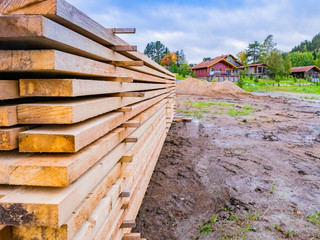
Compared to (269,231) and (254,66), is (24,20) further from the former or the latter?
(254,66)

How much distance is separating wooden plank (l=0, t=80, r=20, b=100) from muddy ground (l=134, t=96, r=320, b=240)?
103 inches

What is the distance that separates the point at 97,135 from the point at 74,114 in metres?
0.37

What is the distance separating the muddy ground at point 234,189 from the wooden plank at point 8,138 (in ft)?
8.22

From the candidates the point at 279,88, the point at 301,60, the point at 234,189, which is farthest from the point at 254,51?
the point at 234,189

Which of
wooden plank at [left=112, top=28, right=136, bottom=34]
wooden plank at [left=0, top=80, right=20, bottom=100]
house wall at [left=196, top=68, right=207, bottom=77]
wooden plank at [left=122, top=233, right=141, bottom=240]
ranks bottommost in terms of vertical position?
wooden plank at [left=122, top=233, right=141, bottom=240]

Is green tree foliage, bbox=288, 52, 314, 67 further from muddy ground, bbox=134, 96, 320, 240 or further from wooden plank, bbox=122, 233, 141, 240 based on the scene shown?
wooden plank, bbox=122, 233, 141, 240

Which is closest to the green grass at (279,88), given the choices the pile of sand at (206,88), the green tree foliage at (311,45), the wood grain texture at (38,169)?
the pile of sand at (206,88)

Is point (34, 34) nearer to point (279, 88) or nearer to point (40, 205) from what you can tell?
point (40, 205)

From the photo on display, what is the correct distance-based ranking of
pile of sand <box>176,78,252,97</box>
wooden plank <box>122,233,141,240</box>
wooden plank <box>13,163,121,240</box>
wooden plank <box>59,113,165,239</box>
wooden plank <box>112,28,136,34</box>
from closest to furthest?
1. wooden plank <box>13,163,121,240</box>
2. wooden plank <box>59,113,165,239</box>
3. wooden plank <box>112,28,136,34</box>
4. wooden plank <box>122,233,141,240</box>
5. pile of sand <box>176,78,252,97</box>

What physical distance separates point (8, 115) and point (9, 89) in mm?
135

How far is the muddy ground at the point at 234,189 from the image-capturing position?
348 centimetres

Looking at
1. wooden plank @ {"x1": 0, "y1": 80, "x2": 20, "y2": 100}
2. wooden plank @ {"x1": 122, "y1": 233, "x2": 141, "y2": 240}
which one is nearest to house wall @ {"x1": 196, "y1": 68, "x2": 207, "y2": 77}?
wooden plank @ {"x1": 122, "y1": 233, "x2": 141, "y2": 240}

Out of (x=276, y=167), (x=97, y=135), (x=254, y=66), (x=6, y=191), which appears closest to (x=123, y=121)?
(x=97, y=135)

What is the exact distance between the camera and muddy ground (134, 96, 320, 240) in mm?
3479
